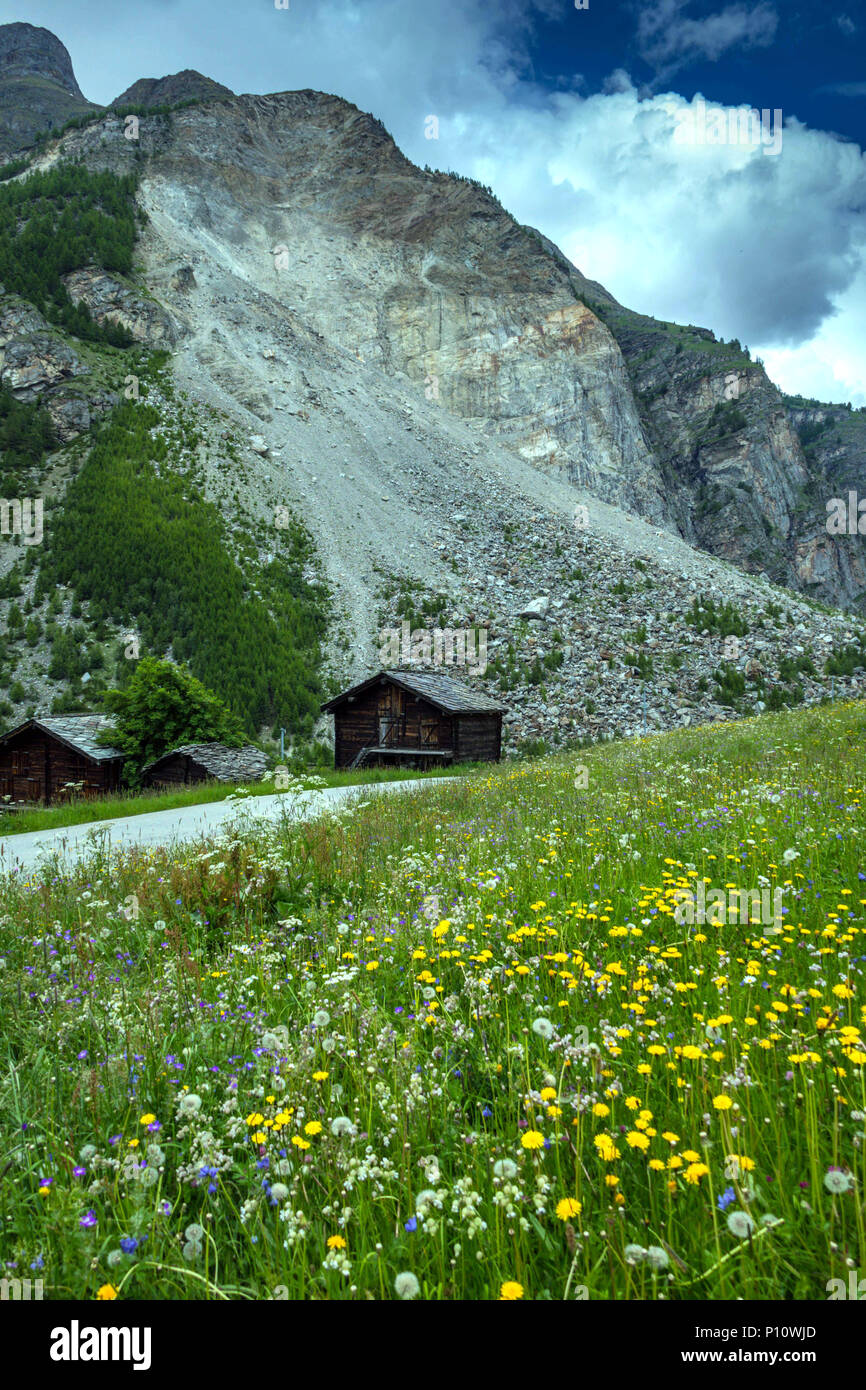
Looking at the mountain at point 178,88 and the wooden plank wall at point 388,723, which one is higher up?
the mountain at point 178,88

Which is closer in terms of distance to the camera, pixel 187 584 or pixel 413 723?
pixel 413 723

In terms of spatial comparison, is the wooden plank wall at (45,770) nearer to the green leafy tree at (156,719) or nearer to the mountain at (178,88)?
the green leafy tree at (156,719)

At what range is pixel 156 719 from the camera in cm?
3189

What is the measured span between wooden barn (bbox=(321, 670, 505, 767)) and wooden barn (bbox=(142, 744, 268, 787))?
23.3 ft

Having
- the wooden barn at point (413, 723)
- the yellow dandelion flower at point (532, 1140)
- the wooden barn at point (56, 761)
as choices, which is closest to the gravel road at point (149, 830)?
the yellow dandelion flower at point (532, 1140)

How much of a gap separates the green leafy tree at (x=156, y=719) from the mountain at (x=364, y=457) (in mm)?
11981

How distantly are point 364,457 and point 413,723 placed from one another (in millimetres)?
46675

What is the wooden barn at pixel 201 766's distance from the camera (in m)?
28.8

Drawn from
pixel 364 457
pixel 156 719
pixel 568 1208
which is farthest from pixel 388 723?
pixel 364 457

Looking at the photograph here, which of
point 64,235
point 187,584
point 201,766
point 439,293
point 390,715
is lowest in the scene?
point 201,766

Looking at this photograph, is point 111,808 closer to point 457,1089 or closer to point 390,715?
point 390,715

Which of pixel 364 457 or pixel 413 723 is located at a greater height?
pixel 364 457

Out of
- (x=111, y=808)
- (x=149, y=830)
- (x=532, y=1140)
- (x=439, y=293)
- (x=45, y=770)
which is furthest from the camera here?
(x=439, y=293)
